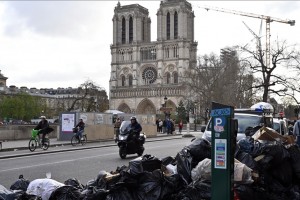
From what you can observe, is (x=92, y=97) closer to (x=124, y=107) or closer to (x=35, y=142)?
(x=124, y=107)

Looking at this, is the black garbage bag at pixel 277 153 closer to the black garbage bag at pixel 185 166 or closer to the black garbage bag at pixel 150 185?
the black garbage bag at pixel 185 166

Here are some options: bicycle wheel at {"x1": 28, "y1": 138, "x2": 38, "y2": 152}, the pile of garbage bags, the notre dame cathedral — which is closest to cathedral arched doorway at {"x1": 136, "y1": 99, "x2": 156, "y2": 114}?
the notre dame cathedral

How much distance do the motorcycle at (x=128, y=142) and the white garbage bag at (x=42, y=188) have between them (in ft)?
34.6

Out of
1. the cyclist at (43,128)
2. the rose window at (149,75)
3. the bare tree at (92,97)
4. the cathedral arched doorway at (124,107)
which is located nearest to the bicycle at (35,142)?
the cyclist at (43,128)

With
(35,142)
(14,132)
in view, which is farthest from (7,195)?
(14,132)

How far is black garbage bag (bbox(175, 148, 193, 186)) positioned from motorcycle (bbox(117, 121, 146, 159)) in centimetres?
1028

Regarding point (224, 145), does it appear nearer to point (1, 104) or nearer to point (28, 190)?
point (28, 190)

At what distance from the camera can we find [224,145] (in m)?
5.72

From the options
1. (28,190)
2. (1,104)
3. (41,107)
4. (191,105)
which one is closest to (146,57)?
(41,107)

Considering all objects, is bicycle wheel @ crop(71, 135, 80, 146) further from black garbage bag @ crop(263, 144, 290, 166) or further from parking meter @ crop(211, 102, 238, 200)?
parking meter @ crop(211, 102, 238, 200)

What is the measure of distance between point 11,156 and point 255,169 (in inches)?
556

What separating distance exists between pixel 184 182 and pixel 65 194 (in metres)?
1.87

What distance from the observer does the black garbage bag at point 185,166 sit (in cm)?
775

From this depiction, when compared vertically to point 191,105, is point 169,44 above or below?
above
